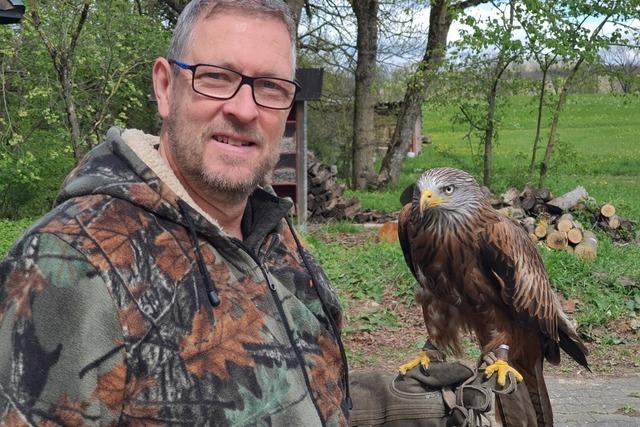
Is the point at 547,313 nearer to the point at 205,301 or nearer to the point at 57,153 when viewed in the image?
the point at 205,301

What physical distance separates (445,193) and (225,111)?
2363 millimetres

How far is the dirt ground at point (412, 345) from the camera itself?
629 cm

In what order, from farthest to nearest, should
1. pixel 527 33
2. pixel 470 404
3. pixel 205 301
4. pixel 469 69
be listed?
1. pixel 469 69
2. pixel 527 33
3. pixel 470 404
4. pixel 205 301

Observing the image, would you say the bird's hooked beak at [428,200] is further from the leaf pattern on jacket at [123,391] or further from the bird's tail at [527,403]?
the leaf pattern on jacket at [123,391]

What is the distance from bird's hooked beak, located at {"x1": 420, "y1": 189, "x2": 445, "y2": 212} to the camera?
13.2 feet

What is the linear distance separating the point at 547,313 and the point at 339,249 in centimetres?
516

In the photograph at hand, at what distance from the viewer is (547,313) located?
441cm

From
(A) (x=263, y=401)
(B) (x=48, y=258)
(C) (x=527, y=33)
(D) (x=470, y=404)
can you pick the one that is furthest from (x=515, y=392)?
(C) (x=527, y=33)

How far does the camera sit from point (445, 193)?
4121 mm

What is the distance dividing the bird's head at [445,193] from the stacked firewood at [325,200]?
27.4ft

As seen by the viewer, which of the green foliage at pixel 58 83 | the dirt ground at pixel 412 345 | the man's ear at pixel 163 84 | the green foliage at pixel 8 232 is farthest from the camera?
the green foliage at pixel 58 83

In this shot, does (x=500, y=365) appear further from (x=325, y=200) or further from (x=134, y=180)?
(x=325, y=200)

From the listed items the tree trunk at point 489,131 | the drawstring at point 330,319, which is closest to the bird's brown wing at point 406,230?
the drawstring at point 330,319

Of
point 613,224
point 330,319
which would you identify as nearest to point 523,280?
point 330,319
